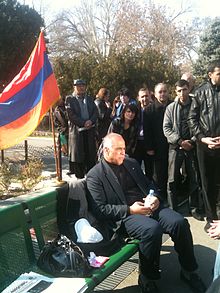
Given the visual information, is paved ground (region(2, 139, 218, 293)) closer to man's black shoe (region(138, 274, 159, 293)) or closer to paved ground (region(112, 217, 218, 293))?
paved ground (region(112, 217, 218, 293))

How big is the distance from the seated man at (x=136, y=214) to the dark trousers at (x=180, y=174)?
5.21 feet

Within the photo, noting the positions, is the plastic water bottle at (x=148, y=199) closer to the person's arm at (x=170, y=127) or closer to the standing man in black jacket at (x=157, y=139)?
the person's arm at (x=170, y=127)

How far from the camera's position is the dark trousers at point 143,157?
6.12 meters

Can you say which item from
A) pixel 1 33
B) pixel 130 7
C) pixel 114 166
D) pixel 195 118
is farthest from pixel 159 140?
pixel 130 7

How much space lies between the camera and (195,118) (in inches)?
202

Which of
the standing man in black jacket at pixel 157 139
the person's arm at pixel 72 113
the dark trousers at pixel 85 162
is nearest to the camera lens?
the standing man in black jacket at pixel 157 139

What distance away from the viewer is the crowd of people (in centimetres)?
365

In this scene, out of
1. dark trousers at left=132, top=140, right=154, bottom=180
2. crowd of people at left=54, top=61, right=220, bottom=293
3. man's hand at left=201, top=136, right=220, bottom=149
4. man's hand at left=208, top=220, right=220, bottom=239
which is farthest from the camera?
dark trousers at left=132, top=140, right=154, bottom=180

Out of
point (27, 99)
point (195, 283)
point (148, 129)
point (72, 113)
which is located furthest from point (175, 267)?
point (72, 113)

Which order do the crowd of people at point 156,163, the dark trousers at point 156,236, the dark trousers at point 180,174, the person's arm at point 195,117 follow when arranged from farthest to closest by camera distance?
the dark trousers at point 180,174, the person's arm at point 195,117, the crowd of people at point 156,163, the dark trousers at point 156,236

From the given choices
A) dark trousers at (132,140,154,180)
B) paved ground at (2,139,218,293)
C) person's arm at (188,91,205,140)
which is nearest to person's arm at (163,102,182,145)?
person's arm at (188,91,205,140)

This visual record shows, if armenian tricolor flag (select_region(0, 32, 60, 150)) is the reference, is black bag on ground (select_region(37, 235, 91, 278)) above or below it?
below

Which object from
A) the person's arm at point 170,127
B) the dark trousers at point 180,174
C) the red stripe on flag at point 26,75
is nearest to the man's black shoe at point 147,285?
the dark trousers at point 180,174

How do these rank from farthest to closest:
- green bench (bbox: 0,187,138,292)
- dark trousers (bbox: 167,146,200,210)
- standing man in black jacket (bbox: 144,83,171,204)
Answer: standing man in black jacket (bbox: 144,83,171,204)
dark trousers (bbox: 167,146,200,210)
green bench (bbox: 0,187,138,292)
